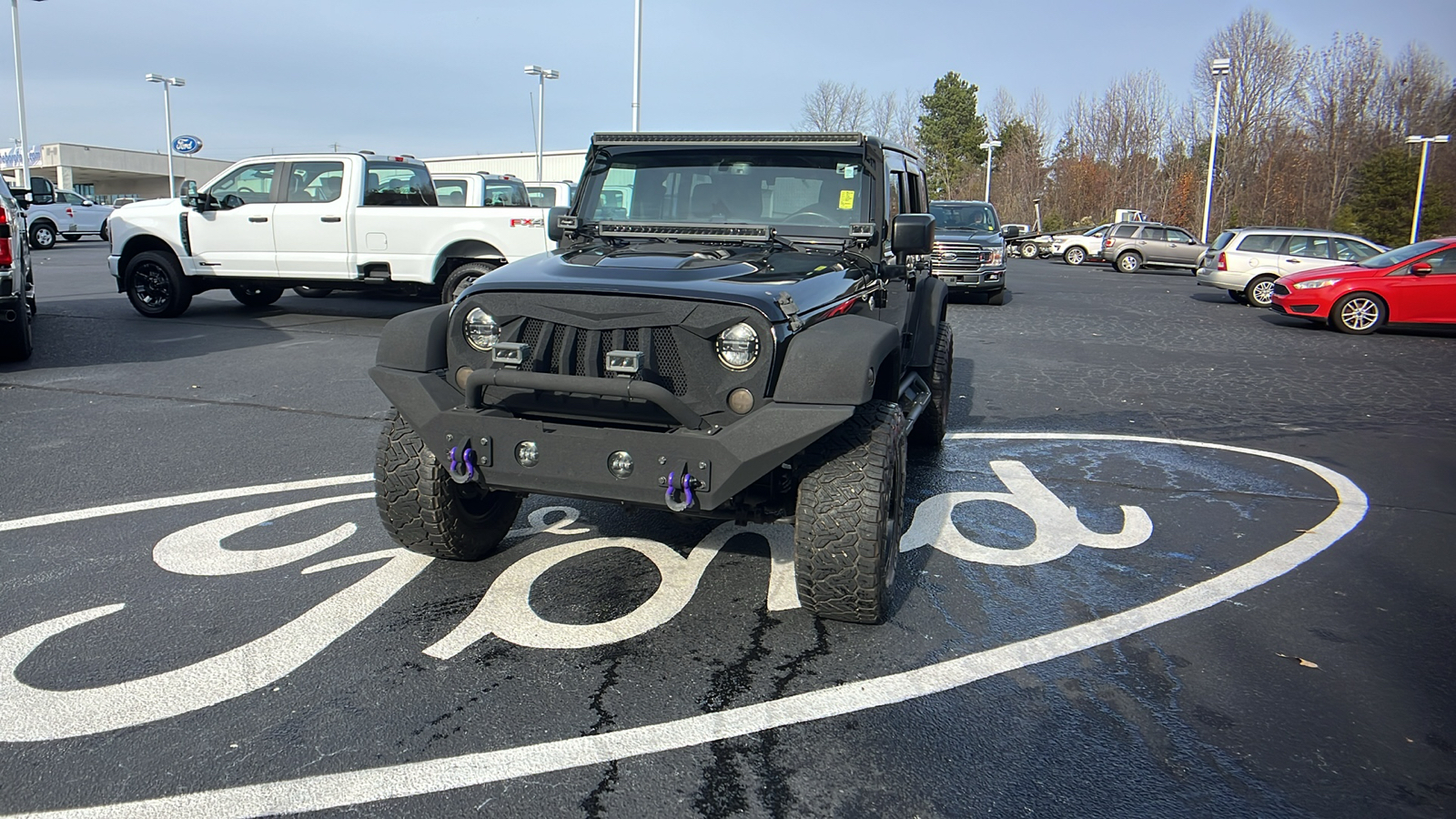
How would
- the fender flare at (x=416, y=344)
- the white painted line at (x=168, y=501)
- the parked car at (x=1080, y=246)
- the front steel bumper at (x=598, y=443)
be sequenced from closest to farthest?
the front steel bumper at (x=598, y=443) < the fender flare at (x=416, y=344) < the white painted line at (x=168, y=501) < the parked car at (x=1080, y=246)

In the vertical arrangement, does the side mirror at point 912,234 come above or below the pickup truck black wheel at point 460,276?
above

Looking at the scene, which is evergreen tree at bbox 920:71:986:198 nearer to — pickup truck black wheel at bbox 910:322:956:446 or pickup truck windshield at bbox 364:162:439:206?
pickup truck windshield at bbox 364:162:439:206

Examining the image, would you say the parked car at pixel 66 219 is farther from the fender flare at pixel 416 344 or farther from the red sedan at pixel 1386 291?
the red sedan at pixel 1386 291

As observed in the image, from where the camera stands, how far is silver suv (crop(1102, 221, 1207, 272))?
98.9 ft

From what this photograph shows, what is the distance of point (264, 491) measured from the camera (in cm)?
538

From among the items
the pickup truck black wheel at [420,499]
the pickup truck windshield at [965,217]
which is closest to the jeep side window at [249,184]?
the pickup truck black wheel at [420,499]

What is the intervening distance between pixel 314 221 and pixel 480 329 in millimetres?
9638

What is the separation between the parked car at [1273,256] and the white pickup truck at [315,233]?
1458 cm

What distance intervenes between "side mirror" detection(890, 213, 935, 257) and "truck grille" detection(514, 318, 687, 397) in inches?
56.5

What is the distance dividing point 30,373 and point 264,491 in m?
5.03

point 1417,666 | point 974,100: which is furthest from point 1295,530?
point 974,100

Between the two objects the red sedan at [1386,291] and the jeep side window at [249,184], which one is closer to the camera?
the jeep side window at [249,184]

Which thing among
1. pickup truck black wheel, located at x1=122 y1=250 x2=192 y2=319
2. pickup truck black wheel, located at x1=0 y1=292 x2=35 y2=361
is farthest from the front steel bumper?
pickup truck black wheel, located at x1=122 y1=250 x2=192 y2=319

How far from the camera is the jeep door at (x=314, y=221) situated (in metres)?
12.2
